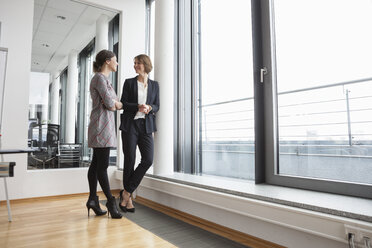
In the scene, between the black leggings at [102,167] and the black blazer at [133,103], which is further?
the black blazer at [133,103]

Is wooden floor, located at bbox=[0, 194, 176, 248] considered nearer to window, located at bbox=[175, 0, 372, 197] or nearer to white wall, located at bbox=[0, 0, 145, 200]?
white wall, located at bbox=[0, 0, 145, 200]

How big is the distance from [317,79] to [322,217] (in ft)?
3.42

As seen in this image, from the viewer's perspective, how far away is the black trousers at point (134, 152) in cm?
254

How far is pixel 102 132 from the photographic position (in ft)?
7.73

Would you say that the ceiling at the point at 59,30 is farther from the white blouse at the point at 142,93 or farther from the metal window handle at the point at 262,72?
the metal window handle at the point at 262,72

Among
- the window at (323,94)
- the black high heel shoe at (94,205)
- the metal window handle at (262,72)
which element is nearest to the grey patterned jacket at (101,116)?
the black high heel shoe at (94,205)

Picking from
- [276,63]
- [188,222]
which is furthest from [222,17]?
[188,222]

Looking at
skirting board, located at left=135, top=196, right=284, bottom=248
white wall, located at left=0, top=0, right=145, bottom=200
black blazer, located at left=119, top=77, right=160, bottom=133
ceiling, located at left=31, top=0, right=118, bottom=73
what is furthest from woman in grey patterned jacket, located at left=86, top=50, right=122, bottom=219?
ceiling, located at left=31, top=0, right=118, bottom=73

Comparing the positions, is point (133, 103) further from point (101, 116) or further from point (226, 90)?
point (226, 90)

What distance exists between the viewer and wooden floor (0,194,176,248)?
1818 mm

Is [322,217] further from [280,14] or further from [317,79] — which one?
[280,14]

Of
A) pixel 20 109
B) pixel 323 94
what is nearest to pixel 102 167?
pixel 20 109

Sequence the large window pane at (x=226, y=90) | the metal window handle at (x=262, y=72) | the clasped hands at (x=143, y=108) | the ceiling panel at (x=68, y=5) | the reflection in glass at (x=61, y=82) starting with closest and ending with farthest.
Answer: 1. the metal window handle at (x=262, y=72)
2. the clasped hands at (x=143, y=108)
3. the large window pane at (x=226, y=90)
4. the reflection in glass at (x=61, y=82)
5. the ceiling panel at (x=68, y=5)

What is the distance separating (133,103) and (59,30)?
184cm
